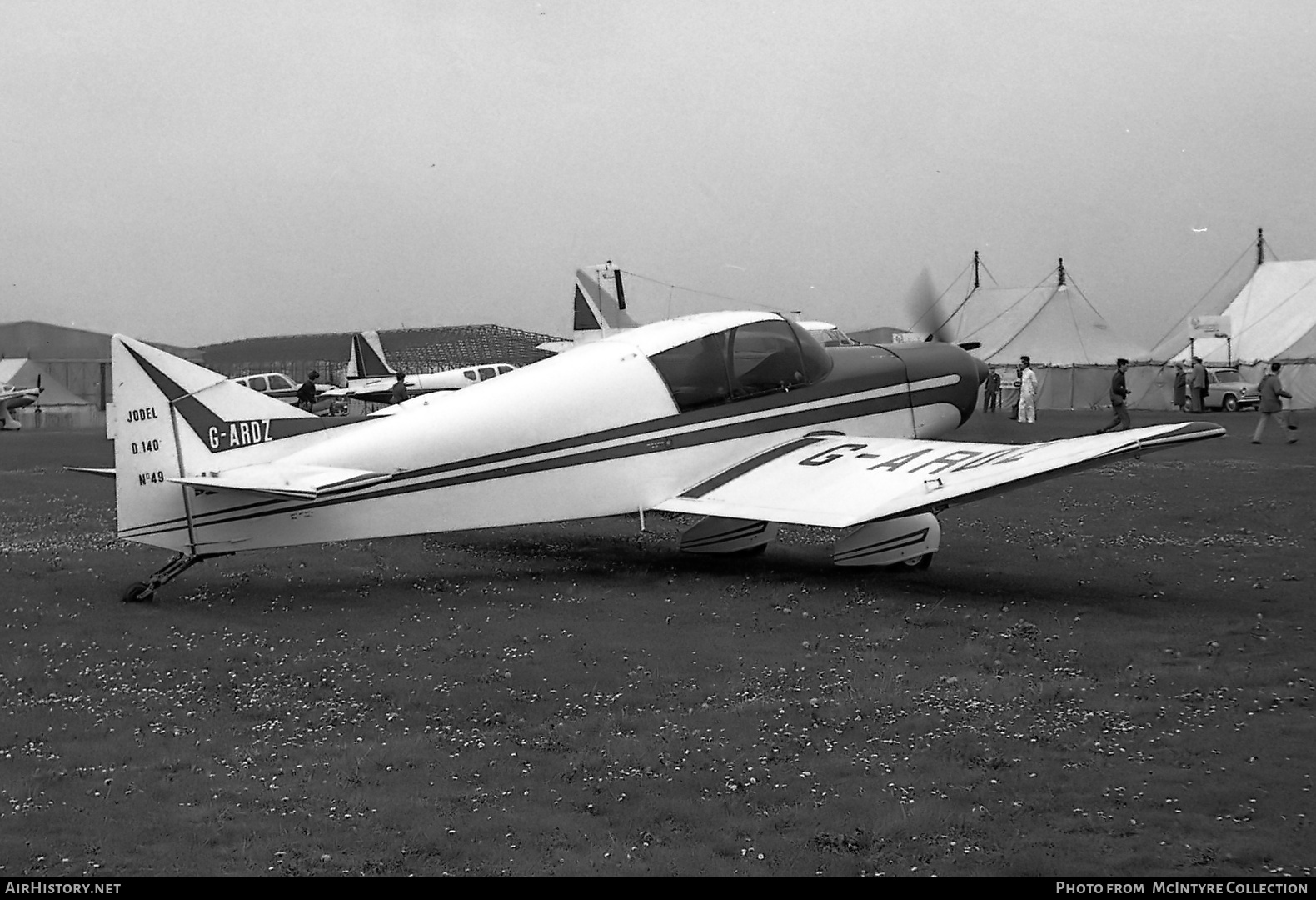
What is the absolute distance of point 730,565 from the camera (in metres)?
11.5

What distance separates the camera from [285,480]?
30.3ft

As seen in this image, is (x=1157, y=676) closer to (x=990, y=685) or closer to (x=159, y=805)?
(x=990, y=685)

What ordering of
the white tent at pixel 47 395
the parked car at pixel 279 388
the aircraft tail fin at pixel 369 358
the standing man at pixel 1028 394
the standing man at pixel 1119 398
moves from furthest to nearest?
the aircraft tail fin at pixel 369 358
the white tent at pixel 47 395
the parked car at pixel 279 388
the standing man at pixel 1028 394
the standing man at pixel 1119 398

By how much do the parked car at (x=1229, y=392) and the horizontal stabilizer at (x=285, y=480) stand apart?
32.5m

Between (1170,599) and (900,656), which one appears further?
(1170,599)

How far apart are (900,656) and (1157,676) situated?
146 centimetres

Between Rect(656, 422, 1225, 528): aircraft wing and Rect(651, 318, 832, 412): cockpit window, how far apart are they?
600mm

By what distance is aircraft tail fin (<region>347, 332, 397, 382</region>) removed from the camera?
50.7 metres

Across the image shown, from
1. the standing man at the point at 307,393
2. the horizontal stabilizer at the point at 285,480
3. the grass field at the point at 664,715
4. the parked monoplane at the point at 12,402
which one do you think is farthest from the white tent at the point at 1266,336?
the parked monoplane at the point at 12,402

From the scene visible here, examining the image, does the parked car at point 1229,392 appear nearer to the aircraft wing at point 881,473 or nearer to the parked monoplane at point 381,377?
the parked monoplane at point 381,377

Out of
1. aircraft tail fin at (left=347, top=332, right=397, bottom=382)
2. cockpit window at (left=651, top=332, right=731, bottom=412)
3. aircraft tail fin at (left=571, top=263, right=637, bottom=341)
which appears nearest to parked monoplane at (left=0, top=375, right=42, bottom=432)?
aircraft tail fin at (left=347, top=332, right=397, bottom=382)

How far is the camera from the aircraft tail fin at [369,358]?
50688mm
